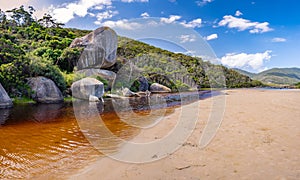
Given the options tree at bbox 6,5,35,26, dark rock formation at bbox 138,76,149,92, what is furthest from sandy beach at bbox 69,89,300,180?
tree at bbox 6,5,35,26

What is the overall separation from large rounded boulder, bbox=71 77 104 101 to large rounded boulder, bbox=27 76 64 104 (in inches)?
76.9

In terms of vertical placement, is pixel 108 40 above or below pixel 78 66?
above

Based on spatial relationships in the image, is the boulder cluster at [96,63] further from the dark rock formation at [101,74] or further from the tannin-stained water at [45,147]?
the tannin-stained water at [45,147]

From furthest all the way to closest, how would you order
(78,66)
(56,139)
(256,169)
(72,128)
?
(78,66) → (72,128) → (56,139) → (256,169)

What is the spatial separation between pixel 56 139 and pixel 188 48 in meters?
6.17

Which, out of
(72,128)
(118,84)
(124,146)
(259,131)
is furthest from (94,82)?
(259,131)

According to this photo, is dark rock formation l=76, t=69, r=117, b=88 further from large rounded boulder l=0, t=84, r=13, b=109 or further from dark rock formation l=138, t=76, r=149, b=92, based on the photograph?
large rounded boulder l=0, t=84, r=13, b=109

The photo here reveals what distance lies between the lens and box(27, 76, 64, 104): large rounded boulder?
1778 cm

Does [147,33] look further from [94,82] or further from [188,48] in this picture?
[94,82]

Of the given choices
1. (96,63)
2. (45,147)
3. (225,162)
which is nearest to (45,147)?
(45,147)

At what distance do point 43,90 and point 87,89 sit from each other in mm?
3722

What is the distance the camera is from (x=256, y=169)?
422cm

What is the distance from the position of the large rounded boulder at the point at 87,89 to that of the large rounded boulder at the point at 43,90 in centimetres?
195

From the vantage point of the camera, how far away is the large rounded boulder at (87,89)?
64.2ft
